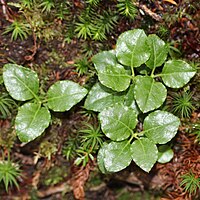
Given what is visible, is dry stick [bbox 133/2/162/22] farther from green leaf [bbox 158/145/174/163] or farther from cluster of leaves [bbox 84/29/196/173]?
green leaf [bbox 158/145/174/163]

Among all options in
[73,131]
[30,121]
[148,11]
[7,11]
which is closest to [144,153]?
[73,131]

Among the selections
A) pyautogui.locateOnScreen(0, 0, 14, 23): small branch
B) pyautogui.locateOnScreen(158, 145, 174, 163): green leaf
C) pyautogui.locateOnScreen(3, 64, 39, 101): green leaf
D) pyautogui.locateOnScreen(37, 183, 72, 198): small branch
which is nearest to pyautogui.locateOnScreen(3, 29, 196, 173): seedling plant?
pyautogui.locateOnScreen(3, 64, 39, 101): green leaf

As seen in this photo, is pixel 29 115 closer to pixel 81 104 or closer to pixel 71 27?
pixel 81 104

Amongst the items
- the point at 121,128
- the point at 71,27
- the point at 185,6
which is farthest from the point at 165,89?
the point at 71,27

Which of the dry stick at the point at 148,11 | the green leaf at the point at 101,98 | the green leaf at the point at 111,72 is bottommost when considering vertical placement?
the green leaf at the point at 101,98

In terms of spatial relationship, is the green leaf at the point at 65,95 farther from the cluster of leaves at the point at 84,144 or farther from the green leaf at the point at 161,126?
the green leaf at the point at 161,126

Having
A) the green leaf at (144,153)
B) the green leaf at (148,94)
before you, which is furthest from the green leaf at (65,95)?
the green leaf at (144,153)
